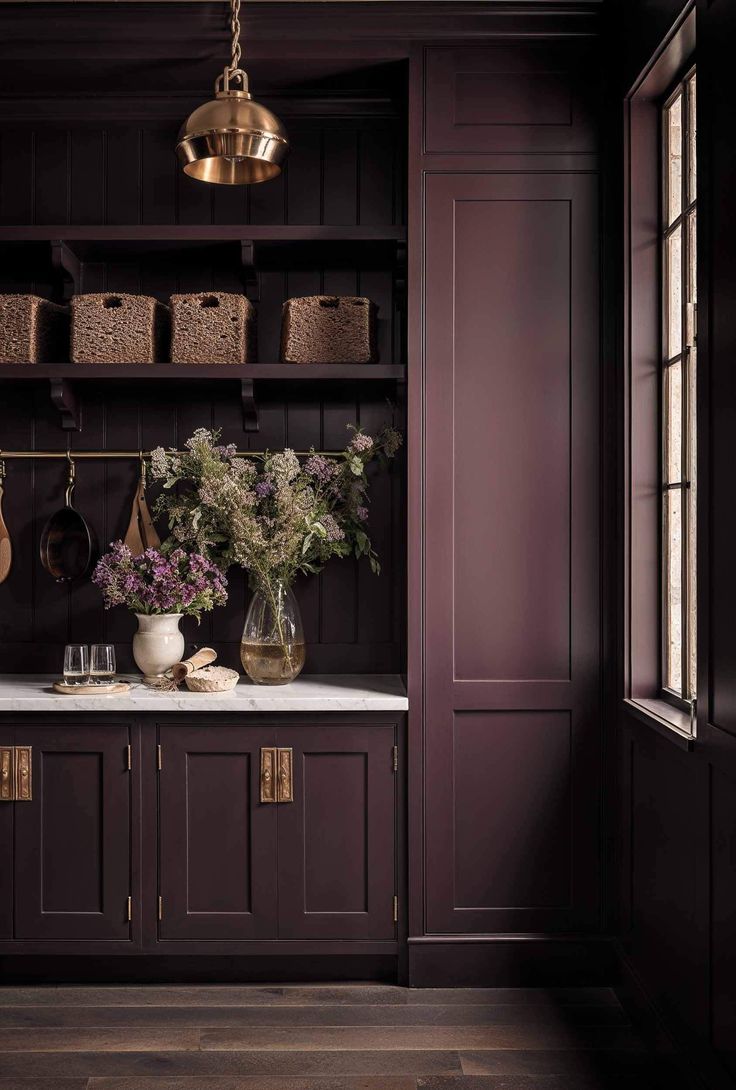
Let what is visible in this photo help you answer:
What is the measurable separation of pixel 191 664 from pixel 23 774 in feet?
1.94

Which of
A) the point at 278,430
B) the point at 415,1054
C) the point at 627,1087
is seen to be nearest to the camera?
the point at 627,1087

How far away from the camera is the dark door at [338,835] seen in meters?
2.76

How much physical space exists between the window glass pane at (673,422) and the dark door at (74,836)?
1785mm

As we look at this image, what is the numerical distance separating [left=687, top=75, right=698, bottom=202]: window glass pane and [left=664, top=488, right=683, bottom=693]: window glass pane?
2.61 ft

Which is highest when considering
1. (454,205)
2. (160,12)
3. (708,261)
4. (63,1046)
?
(160,12)

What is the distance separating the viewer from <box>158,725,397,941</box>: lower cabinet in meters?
2.76

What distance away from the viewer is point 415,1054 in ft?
7.84

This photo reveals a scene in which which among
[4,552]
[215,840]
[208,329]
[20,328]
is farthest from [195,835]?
[20,328]

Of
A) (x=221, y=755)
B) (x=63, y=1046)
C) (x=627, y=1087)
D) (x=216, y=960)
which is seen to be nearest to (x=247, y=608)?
(x=221, y=755)

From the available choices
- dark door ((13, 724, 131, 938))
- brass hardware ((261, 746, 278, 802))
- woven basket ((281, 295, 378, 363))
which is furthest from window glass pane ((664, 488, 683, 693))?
dark door ((13, 724, 131, 938))

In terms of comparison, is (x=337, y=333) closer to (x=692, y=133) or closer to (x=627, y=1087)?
(x=692, y=133)

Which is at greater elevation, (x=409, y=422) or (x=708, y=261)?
(x=708, y=261)

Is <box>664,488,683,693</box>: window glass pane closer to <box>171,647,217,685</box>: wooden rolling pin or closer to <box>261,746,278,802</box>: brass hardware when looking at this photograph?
<box>261,746,278,802</box>: brass hardware

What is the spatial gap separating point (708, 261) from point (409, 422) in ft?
3.33
